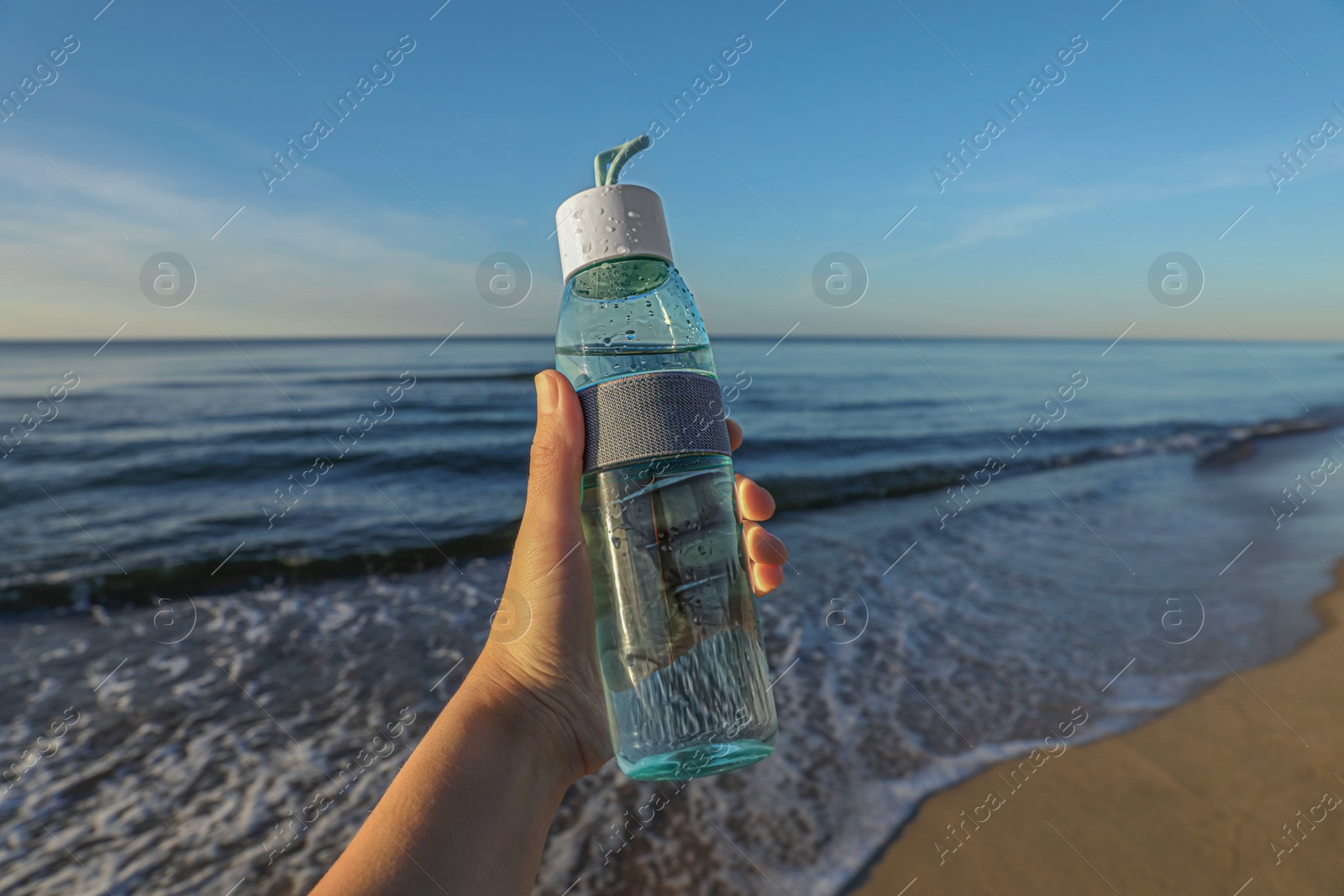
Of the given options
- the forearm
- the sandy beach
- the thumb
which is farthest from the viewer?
the sandy beach

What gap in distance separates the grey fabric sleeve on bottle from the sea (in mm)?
2061

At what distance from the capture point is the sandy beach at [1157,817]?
2734 millimetres

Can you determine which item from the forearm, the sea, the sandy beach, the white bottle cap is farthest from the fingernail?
the sandy beach

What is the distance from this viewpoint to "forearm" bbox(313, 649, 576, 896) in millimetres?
1395

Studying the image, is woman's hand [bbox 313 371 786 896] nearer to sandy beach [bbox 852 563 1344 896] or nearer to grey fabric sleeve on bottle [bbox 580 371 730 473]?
grey fabric sleeve on bottle [bbox 580 371 730 473]

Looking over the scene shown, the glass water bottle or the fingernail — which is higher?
the fingernail

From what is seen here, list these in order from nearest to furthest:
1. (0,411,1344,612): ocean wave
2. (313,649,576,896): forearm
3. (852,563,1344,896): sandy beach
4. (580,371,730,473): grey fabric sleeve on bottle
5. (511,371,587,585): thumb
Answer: (313,649,576,896): forearm → (580,371,730,473): grey fabric sleeve on bottle → (511,371,587,585): thumb → (852,563,1344,896): sandy beach → (0,411,1344,612): ocean wave

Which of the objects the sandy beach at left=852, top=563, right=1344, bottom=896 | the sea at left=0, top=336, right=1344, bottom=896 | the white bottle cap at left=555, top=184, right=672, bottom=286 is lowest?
the sandy beach at left=852, top=563, right=1344, bottom=896

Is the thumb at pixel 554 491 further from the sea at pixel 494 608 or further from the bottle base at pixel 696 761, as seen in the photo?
the sea at pixel 494 608

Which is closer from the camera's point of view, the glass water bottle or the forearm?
the forearm

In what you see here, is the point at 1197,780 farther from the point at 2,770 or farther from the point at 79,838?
the point at 2,770

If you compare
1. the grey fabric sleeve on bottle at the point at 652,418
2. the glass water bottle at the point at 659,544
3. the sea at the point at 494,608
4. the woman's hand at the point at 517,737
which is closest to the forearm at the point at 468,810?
the woman's hand at the point at 517,737

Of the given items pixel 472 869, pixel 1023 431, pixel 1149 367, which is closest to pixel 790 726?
pixel 472 869

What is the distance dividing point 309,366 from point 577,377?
29898mm
